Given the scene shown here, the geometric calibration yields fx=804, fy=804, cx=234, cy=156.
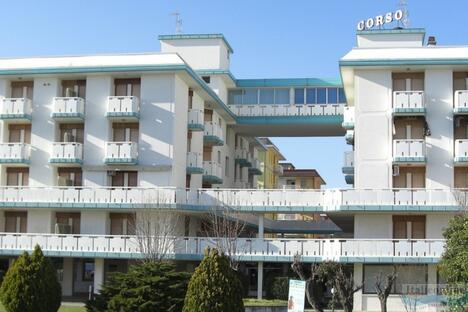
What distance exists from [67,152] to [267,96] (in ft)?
61.0

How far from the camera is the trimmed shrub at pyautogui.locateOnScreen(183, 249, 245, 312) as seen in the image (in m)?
25.6

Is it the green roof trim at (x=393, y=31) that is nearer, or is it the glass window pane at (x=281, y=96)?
the green roof trim at (x=393, y=31)

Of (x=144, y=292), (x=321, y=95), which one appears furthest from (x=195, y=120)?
(x=144, y=292)

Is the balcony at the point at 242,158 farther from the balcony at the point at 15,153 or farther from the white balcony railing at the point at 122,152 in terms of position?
the balcony at the point at 15,153

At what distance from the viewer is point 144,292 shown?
93.8 feet

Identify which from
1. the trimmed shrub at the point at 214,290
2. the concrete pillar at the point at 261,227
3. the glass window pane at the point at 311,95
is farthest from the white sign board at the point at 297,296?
the glass window pane at the point at 311,95

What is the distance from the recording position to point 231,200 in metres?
44.8

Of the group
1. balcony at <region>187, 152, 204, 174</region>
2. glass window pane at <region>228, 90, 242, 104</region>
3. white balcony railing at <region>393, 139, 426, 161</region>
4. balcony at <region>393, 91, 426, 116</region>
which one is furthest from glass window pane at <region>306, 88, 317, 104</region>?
white balcony railing at <region>393, 139, 426, 161</region>

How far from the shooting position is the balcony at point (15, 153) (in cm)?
4656

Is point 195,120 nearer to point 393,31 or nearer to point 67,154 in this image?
point 67,154

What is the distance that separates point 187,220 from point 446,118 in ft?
→ 53.1

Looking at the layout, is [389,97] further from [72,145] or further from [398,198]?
[72,145]

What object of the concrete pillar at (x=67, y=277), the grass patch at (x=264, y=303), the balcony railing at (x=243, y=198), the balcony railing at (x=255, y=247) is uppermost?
the balcony railing at (x=243, y=198)

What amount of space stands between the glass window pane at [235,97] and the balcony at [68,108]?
1597cm
